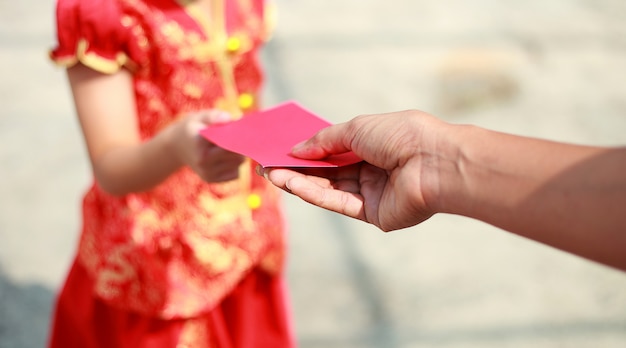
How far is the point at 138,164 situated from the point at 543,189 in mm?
635

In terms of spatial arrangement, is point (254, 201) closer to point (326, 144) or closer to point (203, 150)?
point (203, 150)

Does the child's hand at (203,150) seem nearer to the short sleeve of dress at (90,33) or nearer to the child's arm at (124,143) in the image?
the child's arm at (124,143)

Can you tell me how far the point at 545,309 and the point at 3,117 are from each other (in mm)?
1888

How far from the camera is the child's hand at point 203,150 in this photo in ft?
3.87

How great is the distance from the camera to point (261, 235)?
1.42 m

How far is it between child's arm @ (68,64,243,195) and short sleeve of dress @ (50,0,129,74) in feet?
0.08

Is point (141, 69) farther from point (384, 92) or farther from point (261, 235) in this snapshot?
point (384, 92)

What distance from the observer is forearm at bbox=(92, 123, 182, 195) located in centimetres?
124

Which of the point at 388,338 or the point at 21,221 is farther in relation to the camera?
the point at 21,221

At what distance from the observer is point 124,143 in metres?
1.26

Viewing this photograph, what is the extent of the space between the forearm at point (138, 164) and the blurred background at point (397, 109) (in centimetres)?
88

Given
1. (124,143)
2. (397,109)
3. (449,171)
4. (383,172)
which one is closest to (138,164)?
(124,143)

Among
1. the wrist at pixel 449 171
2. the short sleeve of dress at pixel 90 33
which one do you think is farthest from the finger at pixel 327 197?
the short sleeve of dress at pixel 90 33

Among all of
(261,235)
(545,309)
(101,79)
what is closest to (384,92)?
(545,309)
